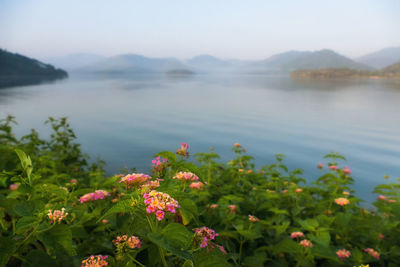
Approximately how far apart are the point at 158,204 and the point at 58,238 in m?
0.67

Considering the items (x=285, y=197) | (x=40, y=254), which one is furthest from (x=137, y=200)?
(x=285, y=197)

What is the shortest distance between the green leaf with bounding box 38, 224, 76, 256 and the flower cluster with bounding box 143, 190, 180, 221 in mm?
527

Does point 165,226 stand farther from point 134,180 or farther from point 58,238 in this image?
point 58,238

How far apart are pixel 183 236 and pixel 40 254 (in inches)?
45.5

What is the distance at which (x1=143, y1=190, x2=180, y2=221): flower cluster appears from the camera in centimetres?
110

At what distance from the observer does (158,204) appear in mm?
1104

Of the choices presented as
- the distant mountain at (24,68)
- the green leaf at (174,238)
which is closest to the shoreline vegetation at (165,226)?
the green leaf at (174,238)

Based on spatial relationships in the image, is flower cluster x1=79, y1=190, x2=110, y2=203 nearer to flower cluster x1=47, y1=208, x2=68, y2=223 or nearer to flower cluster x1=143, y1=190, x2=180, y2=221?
flower cluster x1=47, y1=208, x2=68, y2=223

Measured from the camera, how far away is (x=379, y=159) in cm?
1289

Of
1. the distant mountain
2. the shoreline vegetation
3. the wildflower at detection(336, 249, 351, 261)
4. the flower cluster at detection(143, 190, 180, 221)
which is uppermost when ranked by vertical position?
the distant mountain

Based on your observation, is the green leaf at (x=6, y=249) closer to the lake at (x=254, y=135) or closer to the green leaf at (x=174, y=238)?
the green leaf at (x=174, y=238)

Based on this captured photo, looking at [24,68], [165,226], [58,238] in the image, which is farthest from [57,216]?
[24,68]

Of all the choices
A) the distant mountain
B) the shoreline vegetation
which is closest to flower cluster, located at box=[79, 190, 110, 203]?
the shoreline vegetation

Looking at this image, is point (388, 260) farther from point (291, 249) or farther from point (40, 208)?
point (40, 208)
